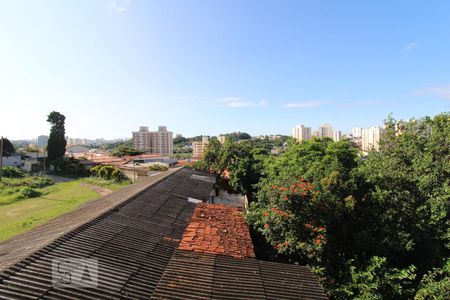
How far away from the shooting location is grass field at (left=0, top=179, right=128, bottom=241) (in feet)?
47.0

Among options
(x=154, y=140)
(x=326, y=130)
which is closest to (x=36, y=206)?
(x=154, y=140)

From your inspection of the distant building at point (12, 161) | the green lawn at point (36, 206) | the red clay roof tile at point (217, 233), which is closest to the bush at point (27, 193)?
the green lawn at point (36, 206)

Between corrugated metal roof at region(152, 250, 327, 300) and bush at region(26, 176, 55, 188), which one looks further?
bush at region(26, 176, 55, 188)

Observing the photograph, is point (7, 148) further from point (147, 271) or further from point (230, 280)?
point (230, 280)

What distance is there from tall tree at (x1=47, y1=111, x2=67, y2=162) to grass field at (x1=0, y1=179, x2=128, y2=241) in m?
18.9

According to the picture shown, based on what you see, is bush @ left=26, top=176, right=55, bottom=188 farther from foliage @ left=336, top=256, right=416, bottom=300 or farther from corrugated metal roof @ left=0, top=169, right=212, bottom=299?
foliage @ left=336, top=256, right=416, bottom=300

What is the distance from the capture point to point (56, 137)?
43.5 meters

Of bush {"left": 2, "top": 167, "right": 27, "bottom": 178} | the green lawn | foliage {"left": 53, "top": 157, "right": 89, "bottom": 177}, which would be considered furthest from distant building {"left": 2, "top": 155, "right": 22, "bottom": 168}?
the green lawn

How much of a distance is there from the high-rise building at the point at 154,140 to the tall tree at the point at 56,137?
64743 mm

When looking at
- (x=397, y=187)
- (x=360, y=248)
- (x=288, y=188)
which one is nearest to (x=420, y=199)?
(x=397, y=187)

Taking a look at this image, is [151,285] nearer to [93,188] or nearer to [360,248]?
[360,248]

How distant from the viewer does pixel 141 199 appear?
10766 millimetres

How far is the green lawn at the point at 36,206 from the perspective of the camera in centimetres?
1416

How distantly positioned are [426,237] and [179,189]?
1022 centimetres
